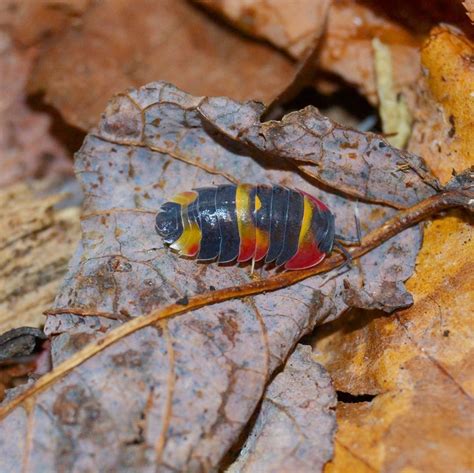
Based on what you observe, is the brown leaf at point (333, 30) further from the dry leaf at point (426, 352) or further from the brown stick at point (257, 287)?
the brown stick at point (257, 287)

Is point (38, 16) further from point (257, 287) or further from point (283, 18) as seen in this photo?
point (257, 287)

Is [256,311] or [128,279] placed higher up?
[256,311]

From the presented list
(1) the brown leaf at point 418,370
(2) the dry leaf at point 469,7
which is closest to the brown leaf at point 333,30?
(2) the dry leaf at point 469,7

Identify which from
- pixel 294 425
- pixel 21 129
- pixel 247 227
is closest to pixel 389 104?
pixel 247 227

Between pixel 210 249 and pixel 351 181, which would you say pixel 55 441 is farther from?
pixel 351 181

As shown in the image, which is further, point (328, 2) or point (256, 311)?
point (328, 2)

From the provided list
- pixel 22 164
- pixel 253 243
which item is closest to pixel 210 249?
pixel 253 243
